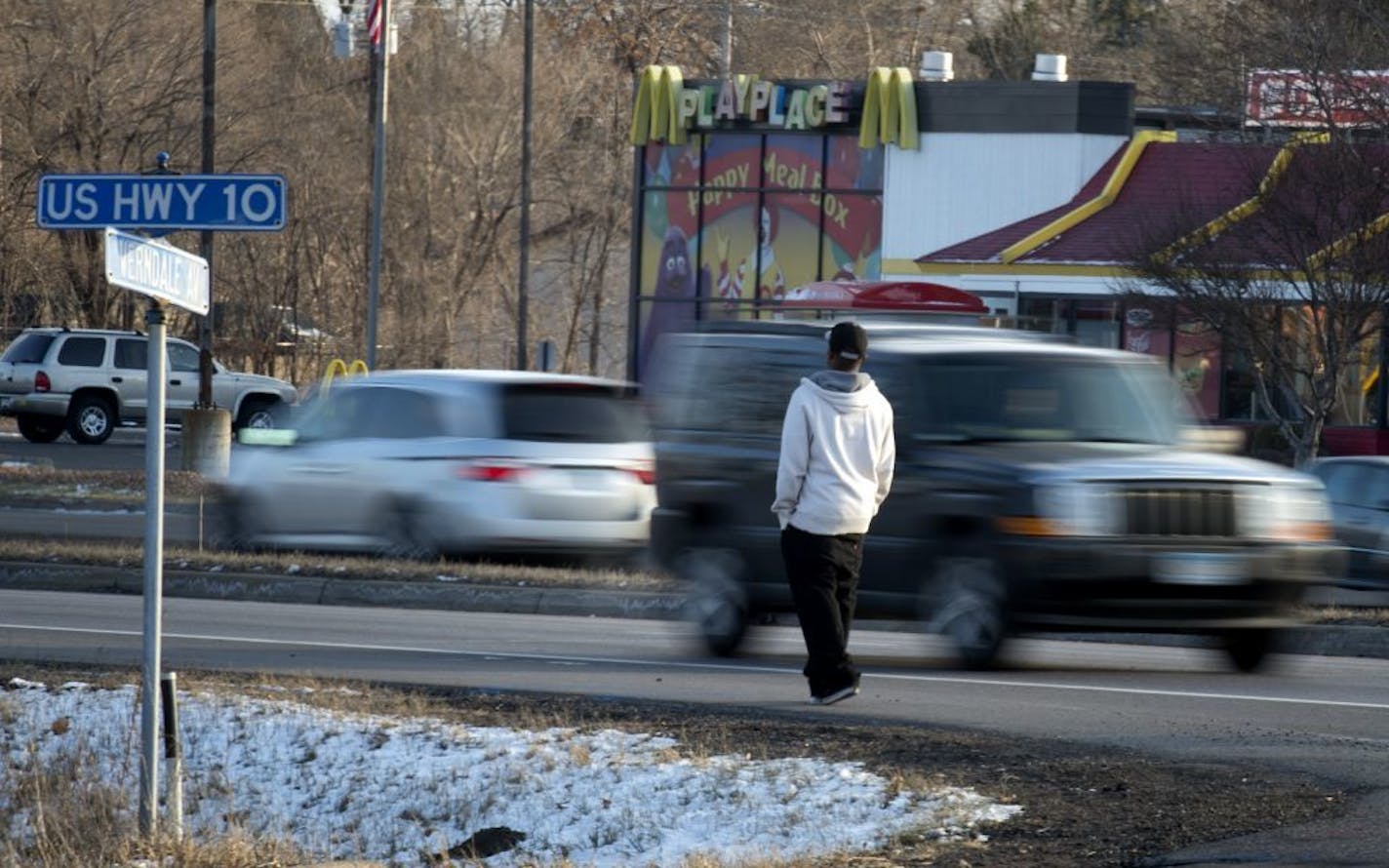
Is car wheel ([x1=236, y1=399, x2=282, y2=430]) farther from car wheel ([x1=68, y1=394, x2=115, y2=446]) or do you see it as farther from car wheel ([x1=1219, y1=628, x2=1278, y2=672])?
car wheel ([x1=1219, y1=628, x2=1278, y2=672])

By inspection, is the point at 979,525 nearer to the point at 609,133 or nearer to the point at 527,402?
the point at 527,402

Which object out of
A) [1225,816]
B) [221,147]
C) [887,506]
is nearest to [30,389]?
[221,147]

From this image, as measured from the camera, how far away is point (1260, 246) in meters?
28.7

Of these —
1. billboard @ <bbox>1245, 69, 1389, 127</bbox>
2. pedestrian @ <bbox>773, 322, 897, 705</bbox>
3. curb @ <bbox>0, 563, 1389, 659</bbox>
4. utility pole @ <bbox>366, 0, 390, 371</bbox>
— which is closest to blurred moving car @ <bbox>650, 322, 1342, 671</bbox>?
pedestrian @ <bbox>773, 322, 897, 705</bbox>

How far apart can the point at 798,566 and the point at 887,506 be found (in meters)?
2.02

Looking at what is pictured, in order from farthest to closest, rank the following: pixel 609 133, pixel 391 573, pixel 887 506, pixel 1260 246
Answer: pixel 609 133
pixel 1260 246
pixel 391 573
pixel 887 506

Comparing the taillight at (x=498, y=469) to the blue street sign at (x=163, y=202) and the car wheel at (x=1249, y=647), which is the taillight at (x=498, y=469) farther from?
the blue street sign at (x=163, y=202)

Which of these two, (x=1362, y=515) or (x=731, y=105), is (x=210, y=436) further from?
(x=731, y=105)

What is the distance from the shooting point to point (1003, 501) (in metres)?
11.8

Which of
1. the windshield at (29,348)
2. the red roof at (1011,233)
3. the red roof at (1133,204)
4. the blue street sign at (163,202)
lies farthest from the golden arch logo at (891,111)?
the blue street sign at (163,202)

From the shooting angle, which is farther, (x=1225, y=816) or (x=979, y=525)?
(x=979, y=525)

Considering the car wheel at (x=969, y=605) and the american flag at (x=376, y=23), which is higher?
the american flag at (x=376, y=23)

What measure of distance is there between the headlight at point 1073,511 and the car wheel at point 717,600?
6.86 ft

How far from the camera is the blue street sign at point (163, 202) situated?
25.3ft
